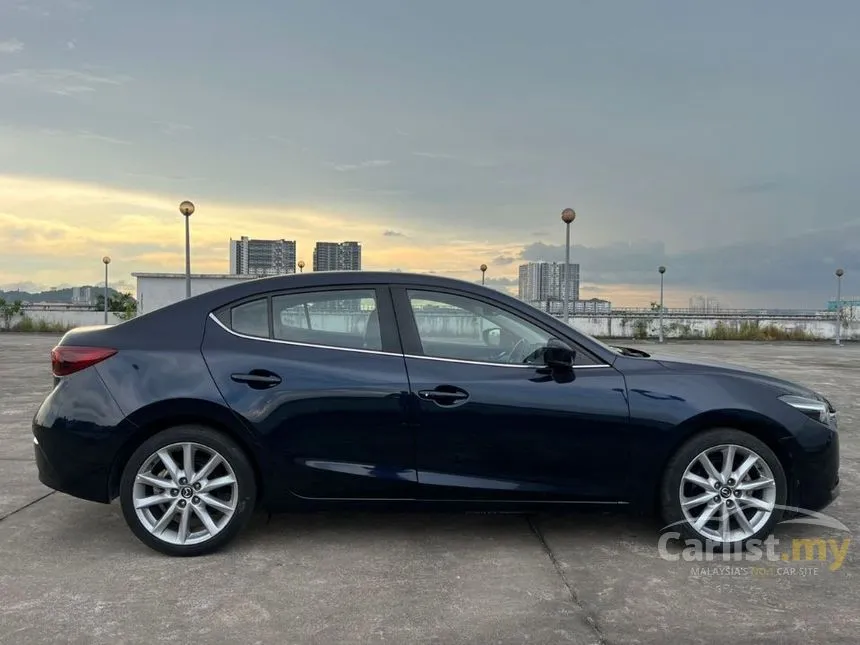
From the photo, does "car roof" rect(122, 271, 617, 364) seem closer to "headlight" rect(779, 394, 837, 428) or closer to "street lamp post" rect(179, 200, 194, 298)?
"headlight" rect(779, 394, 837, 428)

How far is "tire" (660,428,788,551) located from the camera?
3826 mm

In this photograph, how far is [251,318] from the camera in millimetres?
3926

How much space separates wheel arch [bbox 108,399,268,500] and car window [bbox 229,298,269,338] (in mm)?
467

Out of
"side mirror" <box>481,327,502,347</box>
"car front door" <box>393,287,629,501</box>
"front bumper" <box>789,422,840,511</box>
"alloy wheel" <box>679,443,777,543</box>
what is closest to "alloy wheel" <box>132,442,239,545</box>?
"car front door" <box>393,287,629,501</box>

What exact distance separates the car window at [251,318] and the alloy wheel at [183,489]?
70 cm

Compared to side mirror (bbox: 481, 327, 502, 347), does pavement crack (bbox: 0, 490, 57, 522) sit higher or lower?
lower

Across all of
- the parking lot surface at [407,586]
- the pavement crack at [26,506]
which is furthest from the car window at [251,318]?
the pavement crack at [26,506]

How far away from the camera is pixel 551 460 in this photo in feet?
12.4

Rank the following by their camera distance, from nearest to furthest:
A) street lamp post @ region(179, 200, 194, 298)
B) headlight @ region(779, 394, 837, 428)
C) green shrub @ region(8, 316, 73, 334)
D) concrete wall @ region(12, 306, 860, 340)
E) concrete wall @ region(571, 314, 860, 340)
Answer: headlight @ region(779, 394, 837, 428)
street lamp post @ region(179, 200, 194, 298)
concrete wall @ region(571, 314, 860, 340)
concrete wall @ region(12, 306, 860, 340)
green shrub @ region(8, 316, 73, 334)

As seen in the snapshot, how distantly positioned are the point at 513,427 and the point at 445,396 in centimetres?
42

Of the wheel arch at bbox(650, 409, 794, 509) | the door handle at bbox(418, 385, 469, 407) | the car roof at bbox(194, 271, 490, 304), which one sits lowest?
the wheel arch at bbox(650, 409, 794, 509)

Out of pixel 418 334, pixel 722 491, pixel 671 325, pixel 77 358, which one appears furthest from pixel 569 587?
pixel 671 325

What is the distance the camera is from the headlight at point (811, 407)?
3971mm

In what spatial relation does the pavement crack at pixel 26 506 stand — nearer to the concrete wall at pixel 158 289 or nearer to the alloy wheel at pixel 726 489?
the alloy wheel at pixel 726 489
